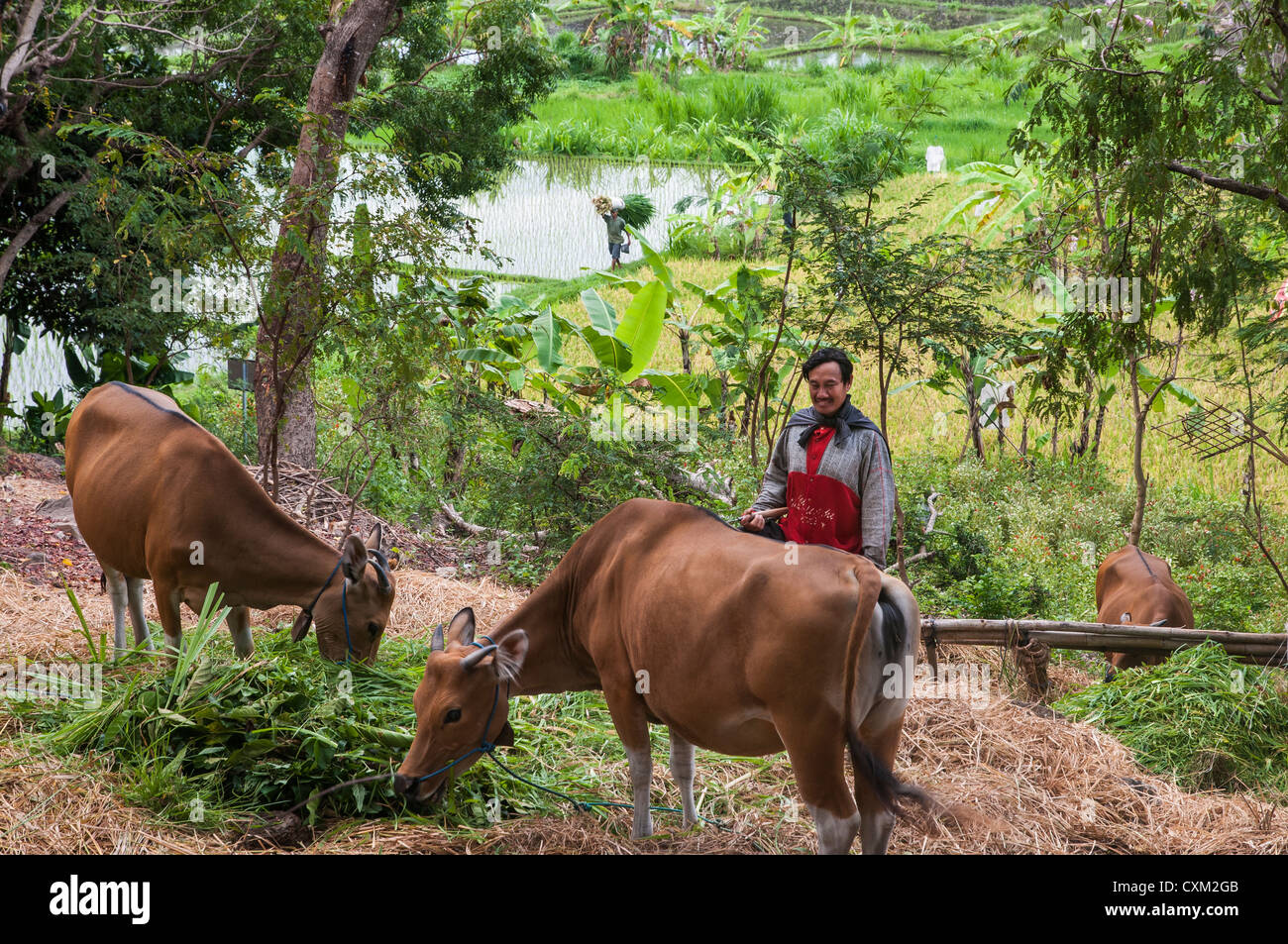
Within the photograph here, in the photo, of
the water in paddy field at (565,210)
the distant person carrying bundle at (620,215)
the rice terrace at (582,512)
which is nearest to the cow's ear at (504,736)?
the rice terrace at (582,512)

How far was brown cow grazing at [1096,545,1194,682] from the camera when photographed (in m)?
7.24

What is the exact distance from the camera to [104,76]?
11.1 m

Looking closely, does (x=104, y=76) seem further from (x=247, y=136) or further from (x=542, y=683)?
(x=542, y=683)

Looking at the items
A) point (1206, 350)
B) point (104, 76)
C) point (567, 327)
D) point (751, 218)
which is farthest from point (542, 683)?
point (751, 218)

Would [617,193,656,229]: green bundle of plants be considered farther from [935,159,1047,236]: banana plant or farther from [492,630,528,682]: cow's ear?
[492,630,528,682]: cow's ear

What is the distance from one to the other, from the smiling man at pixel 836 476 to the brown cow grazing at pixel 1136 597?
2.93m

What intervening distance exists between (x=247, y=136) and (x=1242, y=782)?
11519mm

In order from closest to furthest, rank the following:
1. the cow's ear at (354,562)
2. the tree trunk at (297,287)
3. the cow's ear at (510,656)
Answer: the cow's ear at (510,656), the cow's ear at (354,562), the tree trunk at (297,287)

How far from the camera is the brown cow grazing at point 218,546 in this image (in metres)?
5.20

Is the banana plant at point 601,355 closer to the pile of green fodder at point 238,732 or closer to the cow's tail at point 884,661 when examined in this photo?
the pile of green fodder at point 238,732

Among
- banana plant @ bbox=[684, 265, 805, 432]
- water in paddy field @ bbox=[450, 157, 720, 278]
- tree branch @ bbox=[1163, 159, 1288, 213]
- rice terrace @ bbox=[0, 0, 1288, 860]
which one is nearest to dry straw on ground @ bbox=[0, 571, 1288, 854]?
rice terrace @ bbox=[0, 0, 1288, 860]

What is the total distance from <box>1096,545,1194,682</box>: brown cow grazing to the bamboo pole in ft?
0.77

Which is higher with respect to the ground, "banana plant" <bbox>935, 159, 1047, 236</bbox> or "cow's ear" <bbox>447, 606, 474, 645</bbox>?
"banana plant" <bbox>935, 159, 1047, 236</bbox>

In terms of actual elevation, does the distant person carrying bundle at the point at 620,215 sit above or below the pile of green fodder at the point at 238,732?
above
